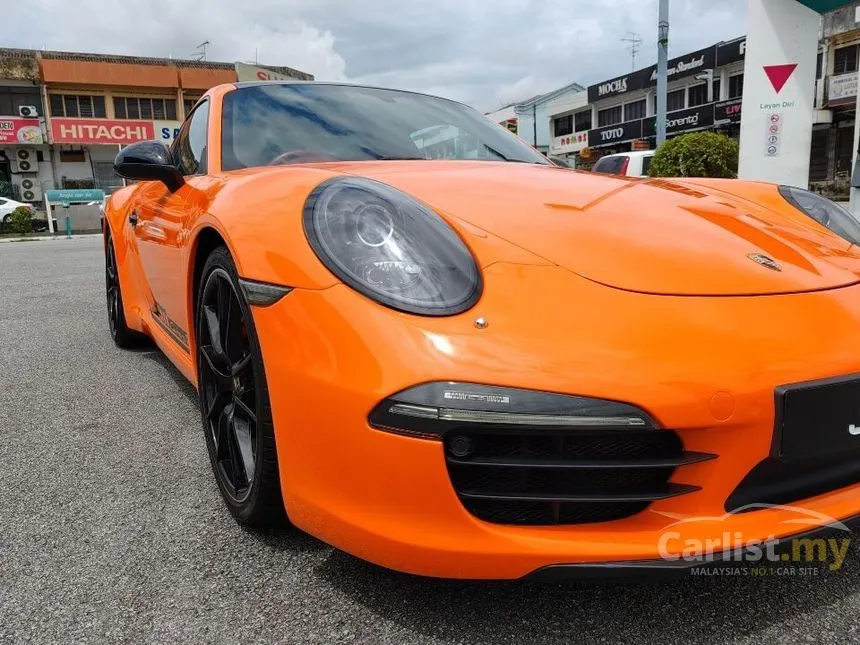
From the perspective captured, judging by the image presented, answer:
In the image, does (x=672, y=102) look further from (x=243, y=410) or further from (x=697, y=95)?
(x=243, y=410)

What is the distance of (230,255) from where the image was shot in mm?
1671

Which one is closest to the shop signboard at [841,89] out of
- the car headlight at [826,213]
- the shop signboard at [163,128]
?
the car headlight at [826,213]

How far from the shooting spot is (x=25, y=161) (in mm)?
34031

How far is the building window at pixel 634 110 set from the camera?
35750mm

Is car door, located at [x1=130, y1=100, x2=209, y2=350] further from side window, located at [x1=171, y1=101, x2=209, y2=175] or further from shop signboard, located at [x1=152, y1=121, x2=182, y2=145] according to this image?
shop signboard, located at [x1=152, y1=121, x2=182, y2=145]

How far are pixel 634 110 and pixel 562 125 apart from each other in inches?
310

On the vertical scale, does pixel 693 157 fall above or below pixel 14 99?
below

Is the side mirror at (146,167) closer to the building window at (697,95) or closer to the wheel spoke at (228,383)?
Result: the wheel spoke at (228,383)

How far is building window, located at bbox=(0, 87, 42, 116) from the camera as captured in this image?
33375 millimetres

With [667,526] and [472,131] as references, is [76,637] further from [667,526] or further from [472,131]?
[472,131]

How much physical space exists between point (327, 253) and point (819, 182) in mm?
29988

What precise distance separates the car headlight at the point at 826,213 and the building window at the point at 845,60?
27849 millimetres

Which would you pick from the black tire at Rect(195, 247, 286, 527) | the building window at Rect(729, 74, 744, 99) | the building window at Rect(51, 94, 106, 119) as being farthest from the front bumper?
the building window at Rect(51, 94, 106, 119)

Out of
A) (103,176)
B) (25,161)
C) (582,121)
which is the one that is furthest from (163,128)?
(582,121)
